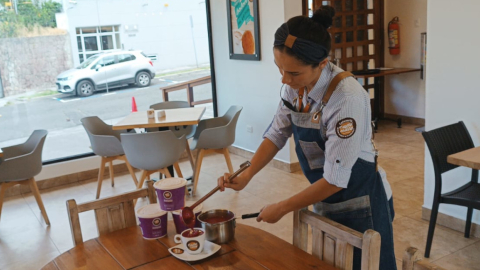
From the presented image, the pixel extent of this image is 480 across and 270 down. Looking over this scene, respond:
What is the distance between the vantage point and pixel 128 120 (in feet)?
15.5

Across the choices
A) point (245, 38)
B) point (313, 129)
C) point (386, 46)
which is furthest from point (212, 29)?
point (313, 129)

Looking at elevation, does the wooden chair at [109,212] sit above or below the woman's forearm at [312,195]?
Answer: below

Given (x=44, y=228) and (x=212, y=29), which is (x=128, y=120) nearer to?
(x=44, y=228)

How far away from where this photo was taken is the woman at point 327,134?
1.63 metres

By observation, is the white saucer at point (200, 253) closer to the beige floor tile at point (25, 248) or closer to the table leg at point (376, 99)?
the beige floor tile at point (25, 248)

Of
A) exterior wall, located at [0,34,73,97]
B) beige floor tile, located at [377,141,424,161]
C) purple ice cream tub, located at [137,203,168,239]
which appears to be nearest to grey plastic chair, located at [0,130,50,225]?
exterior wall, located at [0,34,73,97]

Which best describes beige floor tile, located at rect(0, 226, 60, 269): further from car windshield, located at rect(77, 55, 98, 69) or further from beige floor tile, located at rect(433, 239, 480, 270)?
beige floor tile, located at rect(433, 239, 480, 270)

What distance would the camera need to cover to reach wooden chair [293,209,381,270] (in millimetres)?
1496

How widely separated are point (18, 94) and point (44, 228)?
189 centimetres

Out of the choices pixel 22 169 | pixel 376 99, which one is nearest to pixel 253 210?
pixel 22 169

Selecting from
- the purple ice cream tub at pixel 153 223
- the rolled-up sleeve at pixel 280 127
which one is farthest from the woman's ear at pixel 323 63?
the purple ice cream tub at pixel 153 223

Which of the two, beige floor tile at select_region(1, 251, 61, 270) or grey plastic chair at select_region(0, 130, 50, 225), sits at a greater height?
grey plastic chair at select_region(0, 130, 50, 225)

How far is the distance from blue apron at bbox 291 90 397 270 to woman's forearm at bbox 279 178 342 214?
16 cm

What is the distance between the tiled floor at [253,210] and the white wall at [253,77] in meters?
0.50
